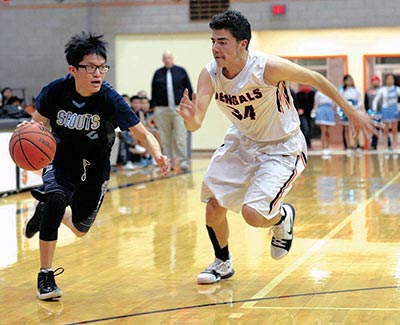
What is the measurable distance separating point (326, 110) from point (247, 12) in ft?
9.59

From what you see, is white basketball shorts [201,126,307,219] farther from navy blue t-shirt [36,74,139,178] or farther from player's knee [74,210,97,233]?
player's knee [74,210,97,233]

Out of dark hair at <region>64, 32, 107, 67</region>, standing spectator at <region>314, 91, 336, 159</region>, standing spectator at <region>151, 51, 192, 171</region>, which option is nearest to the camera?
dark hair at <region>64, 32, 107, 67</region>

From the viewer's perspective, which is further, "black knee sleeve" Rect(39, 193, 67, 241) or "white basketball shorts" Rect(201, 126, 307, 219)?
"white basketball shorts" Rect(201, 126, 307, 219)

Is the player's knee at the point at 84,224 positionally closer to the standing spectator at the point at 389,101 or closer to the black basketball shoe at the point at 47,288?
the black basketball shoe at the point at 47,288

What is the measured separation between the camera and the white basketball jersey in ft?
18.5

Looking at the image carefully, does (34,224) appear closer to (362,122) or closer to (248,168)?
(248,168)

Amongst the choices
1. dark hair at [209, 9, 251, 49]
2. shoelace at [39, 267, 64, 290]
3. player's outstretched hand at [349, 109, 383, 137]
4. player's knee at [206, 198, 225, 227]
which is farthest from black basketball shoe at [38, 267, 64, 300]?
player's outstretched hand at [349, 109, 383, 137]

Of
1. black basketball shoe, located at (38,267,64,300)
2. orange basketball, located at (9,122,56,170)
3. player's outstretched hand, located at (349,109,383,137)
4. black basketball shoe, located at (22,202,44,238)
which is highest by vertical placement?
player's outstretched hand, located at (349,109,383,137)

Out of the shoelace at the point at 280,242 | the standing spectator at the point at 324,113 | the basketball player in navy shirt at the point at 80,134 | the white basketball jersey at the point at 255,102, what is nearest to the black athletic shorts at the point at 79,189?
the basketball player in navy shirt at the point at 80,134

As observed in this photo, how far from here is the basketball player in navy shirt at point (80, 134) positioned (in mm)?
5578

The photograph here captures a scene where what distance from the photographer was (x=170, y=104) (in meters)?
15.0

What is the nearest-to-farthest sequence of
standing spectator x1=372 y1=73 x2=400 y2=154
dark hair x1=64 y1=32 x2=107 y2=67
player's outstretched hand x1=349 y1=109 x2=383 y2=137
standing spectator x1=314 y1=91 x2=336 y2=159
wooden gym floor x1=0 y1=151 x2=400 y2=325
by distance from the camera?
wooden gym floor x1=0 y1=151 x2=400 y2=325, player's outstretched hand x1=349 y1=109 x2=383 y2=137, dark hair x1=64 y1=32 x2=107 y2=67, standing spectator x1=372 y1=73 x2=400 y2=154, standing spectator x1=314 y1=91 x2=336 y2=159

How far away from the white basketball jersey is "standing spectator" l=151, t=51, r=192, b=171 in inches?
362

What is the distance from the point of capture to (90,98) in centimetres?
575
